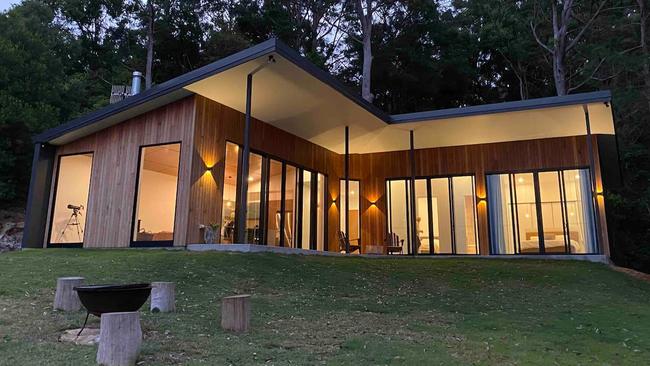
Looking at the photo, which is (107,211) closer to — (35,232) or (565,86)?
(35,232)

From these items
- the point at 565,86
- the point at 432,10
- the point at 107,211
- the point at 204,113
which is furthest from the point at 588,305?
the point at 432,10

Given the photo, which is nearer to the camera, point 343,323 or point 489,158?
point 343,323

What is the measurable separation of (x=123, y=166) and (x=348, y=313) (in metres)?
6.90

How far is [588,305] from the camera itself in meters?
5.95

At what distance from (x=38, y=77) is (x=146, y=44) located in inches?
302

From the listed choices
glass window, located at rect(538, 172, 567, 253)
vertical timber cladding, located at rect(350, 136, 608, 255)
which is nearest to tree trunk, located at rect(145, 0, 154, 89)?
vertical timber cladding, located at rect(350, 136, 608, 255)

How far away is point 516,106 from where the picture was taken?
10031 mm

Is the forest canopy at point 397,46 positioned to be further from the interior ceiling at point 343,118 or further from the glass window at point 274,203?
the glass window at point 274,203

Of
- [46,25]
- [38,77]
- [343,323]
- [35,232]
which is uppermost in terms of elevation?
[46,25]

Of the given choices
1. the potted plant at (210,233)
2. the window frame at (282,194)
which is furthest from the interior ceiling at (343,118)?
the potted plant at (210,233)

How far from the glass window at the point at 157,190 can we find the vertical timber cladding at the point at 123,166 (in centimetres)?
27

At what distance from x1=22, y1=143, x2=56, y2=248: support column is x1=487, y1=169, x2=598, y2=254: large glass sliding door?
1066 cm

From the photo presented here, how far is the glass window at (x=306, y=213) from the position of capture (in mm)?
12062

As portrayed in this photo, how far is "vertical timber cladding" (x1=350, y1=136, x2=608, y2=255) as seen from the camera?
472 inches
